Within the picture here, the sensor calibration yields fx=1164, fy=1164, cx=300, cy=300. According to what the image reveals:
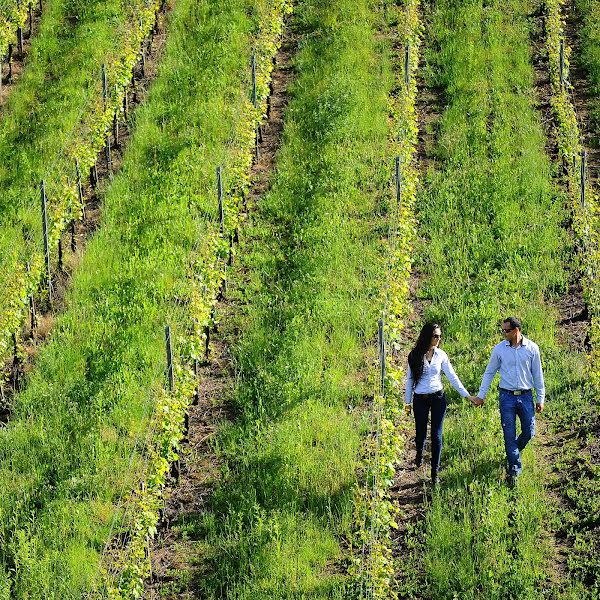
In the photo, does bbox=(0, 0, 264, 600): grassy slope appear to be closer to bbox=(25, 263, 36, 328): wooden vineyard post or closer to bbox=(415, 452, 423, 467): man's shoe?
bbox=(25, 263, 36, 328): wooden vineyard post

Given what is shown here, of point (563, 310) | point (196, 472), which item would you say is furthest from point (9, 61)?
point (563, 310)

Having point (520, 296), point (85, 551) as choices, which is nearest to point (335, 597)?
point (85, 551)

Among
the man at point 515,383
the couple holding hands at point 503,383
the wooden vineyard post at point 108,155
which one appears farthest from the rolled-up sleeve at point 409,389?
the wooden vineyard post at point 108,155

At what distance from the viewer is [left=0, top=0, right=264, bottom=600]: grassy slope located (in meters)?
10.6

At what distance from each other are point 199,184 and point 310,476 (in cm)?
608

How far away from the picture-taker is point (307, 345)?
1283 cm

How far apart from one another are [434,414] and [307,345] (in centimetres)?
258

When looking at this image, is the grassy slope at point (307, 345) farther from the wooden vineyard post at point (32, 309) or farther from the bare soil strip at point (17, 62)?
the bare soil strip at point (17, 62)

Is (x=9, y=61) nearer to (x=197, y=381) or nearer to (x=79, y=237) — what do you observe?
(x=79, y=237)

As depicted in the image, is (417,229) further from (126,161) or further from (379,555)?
(379,555)

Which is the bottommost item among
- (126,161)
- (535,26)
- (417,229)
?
(417,229)

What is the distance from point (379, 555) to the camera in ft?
30.9

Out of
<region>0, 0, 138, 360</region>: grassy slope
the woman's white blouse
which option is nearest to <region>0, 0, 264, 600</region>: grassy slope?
<region>0, 0, 138, 360</region>: grassy slope

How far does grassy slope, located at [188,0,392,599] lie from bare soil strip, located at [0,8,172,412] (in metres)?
2.29
